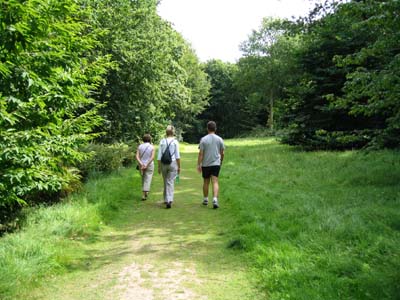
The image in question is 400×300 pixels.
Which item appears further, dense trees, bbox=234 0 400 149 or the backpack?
the backpack

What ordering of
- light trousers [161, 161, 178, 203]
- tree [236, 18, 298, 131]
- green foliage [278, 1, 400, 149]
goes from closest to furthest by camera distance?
light trousers [161, 161, 178, 203] < green foliage [278, 1, 400, 149] < tree [236, 18, 298, 131]

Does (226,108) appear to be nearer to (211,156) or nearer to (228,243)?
(211,156)

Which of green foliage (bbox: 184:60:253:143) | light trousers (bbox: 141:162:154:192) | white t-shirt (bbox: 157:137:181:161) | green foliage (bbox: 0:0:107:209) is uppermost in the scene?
green foliage (bbox: 184:60:253:143)

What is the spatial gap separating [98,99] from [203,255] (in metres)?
14.4

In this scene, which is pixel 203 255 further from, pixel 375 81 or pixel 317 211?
pixel 375 81

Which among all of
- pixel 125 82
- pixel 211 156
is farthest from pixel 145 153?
pixel 125 82

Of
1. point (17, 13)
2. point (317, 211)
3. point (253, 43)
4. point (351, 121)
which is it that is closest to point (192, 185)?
point (317, 211)

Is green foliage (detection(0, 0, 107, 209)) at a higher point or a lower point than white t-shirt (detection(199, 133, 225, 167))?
higher

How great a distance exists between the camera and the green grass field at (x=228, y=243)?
194 inches

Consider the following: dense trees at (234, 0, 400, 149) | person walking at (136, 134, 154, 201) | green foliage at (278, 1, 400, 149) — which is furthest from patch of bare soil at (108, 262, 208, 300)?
green foliage at (278, 1, 400, 149)

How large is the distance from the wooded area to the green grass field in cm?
112

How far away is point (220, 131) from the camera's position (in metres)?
71.5

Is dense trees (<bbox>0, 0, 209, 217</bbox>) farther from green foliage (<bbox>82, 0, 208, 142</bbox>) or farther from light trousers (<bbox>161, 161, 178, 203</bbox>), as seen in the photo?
green foliage (<bbox>82, 0, 208, 142</bbox>)

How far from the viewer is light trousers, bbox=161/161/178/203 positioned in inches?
392
